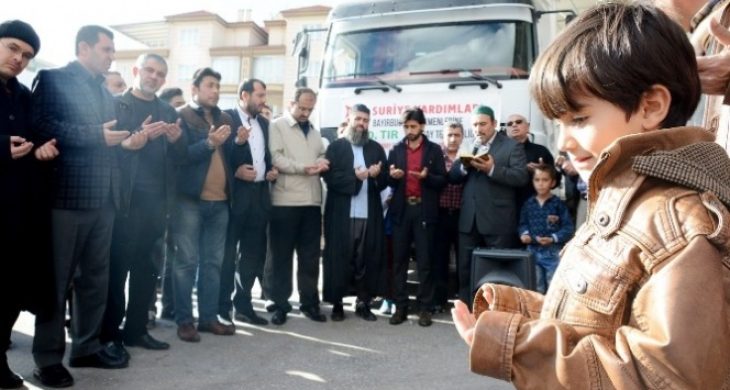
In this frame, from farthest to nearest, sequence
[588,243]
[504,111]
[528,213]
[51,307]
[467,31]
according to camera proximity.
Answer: [467,31]
[504,111]
[528,213]
[51,307]
[588,243]

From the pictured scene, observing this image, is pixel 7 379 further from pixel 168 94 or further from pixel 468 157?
pixel 168 94

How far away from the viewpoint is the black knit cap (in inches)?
133

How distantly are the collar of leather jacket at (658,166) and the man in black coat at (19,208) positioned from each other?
3.22m

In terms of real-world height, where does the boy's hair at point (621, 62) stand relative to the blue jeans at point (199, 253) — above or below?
above

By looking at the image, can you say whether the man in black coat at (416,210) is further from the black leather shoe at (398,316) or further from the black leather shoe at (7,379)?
the black leather shoe at (7,379)

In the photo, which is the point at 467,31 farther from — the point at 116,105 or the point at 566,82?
the point at 566,82

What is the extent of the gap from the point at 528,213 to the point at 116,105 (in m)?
3.54

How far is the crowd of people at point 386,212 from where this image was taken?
3.15ft

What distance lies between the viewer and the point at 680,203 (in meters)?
0.97

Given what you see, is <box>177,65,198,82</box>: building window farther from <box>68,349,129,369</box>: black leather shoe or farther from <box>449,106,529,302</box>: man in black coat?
<box>68,349,129,369</box>: black leather shoe

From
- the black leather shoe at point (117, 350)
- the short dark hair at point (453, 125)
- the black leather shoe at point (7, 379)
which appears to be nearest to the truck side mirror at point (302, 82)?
the short dark hair at point (453, 125)

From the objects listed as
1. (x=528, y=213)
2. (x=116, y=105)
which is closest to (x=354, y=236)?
(x=528, y=213)

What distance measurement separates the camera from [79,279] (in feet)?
12.2

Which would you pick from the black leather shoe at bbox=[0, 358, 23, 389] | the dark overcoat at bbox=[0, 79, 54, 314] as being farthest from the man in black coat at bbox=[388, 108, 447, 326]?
the black leather shoe at bbox=[0, 358, 23, 389]
